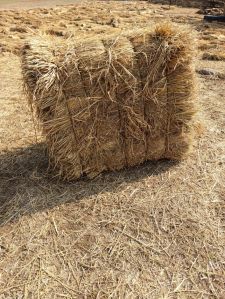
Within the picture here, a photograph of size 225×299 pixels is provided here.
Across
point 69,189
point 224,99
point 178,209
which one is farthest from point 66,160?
point 224,99

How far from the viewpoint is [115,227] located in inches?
151

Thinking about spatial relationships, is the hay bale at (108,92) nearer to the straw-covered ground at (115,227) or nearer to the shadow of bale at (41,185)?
the shadow of bale at (41,185)

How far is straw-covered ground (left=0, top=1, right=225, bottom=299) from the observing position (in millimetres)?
3275

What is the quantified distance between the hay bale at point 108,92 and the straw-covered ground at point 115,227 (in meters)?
0.40

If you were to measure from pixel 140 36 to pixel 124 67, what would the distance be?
0.45 meters

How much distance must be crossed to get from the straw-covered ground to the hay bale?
402 millimetres

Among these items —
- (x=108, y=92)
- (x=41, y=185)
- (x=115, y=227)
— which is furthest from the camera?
(x=41, y=185)

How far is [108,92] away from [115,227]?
1.39 m

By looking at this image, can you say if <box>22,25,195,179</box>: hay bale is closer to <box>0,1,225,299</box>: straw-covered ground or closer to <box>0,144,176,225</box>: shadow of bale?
<box>0,144,176,225</box>: shadow of bale

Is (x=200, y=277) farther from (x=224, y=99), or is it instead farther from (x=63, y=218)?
(x=224, y=99)

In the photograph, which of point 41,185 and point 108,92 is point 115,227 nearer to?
point 41,185

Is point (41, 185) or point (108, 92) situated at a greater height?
point (108, 92)

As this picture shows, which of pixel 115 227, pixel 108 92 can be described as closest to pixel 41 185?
pixel 115 227

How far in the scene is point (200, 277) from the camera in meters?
3.28
